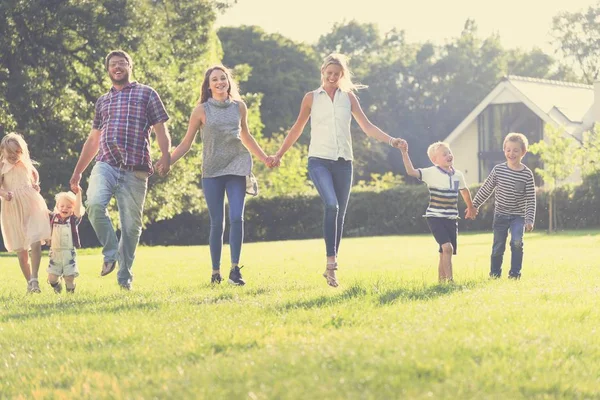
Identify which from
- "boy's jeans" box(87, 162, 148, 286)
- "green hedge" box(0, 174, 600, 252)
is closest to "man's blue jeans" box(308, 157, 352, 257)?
"boy's jeans" box(87, 162, 148, 286)

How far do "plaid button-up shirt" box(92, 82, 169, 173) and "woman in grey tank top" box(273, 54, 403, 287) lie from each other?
139 cm

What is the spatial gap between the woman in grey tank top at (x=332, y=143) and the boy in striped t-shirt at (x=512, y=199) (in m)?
1.86

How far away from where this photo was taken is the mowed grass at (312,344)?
4809 millimetres

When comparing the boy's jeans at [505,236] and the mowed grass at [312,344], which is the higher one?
the boy's jeans at [505,236]

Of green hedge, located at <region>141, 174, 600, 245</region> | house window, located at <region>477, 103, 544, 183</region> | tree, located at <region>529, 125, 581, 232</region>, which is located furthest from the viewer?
house window, located at <region>477, 103, 544, 183</region>

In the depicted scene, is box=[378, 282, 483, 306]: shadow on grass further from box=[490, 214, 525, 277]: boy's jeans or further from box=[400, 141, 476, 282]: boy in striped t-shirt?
box=[490, 214, 525, 277]: boy's jeans

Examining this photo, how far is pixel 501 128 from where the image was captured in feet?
174

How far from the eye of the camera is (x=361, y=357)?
522 cm

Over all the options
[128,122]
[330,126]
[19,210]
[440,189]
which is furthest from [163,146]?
[440,189]

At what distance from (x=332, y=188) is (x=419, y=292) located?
Answer: 5.78 ft

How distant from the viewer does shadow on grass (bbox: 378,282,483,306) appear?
7.88 m

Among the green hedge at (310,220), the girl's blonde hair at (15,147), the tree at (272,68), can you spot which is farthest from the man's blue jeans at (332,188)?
the tree at (272,68)

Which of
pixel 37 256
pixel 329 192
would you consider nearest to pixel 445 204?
pixel 329 192

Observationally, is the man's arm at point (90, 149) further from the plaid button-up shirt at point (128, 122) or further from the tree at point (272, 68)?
the tree at point (272, 68)
